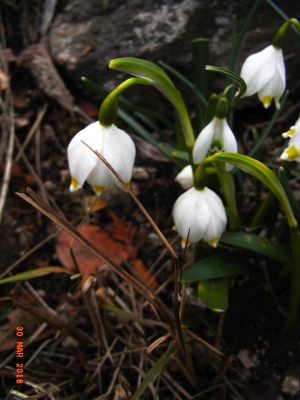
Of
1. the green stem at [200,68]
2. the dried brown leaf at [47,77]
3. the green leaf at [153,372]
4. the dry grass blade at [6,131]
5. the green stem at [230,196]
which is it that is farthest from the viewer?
the dried brown leaf at [47,77]

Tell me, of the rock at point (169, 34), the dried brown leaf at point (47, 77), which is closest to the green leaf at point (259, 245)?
the rock at point (169, 34)

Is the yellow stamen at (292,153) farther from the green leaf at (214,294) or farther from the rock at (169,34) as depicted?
the rock at (169,34)

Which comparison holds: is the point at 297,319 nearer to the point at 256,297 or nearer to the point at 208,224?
the point at 256,297

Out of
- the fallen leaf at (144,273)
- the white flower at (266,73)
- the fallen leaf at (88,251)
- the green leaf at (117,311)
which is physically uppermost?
the white flower at (266,73)

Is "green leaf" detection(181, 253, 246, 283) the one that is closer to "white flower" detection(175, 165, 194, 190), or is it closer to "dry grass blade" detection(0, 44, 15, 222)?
"white flower" detection(175, 165, 194, 190)

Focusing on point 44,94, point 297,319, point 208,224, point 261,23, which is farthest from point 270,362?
point 44,94

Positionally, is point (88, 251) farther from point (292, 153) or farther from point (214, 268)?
point (292, 153)

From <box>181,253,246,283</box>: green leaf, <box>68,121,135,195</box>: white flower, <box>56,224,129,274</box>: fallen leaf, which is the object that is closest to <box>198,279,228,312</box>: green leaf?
A: <box>181,253,246,283</box>: green leaf
